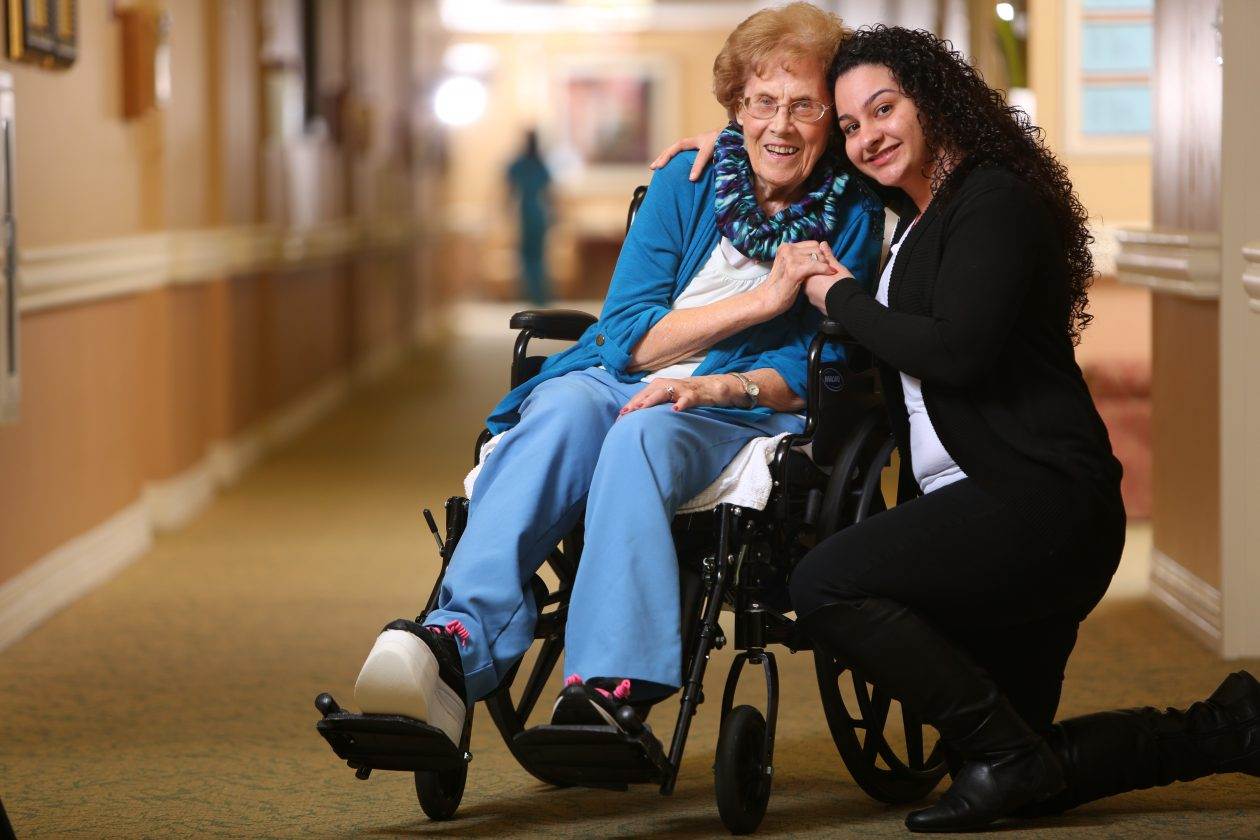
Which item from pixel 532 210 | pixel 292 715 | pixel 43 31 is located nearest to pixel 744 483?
pixel 292 715

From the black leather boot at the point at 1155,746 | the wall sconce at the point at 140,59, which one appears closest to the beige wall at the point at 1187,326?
the black leather boot at the point at 1155,746

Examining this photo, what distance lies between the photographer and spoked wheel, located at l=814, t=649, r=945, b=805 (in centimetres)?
248

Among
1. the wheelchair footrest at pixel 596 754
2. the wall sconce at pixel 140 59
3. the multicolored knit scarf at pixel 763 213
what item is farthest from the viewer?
the wall sconce at pixel 140 59

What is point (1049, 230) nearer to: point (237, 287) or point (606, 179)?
point (237, 287)

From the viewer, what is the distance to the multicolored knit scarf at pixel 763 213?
2.62 m

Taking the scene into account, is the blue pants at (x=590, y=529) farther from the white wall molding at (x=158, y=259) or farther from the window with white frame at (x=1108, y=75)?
the window with white frame at (x=1108, y=75)

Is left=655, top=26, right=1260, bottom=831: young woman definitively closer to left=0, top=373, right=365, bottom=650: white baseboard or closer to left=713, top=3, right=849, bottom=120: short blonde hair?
left=713, top=3, right=849, bottom=120: short blonde hair

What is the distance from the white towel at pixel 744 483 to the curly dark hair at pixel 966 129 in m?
0.43

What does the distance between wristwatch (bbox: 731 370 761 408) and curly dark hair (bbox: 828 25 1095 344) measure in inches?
15.1

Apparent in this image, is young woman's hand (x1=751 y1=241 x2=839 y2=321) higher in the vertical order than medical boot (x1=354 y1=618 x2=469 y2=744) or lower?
higher

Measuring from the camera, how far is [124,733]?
10.4ft

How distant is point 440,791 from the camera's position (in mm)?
2562

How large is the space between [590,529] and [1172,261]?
6.52 feet

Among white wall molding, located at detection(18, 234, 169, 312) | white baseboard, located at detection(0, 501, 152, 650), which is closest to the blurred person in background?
white wall molding, located at detection(18, 234, 169, 312)
